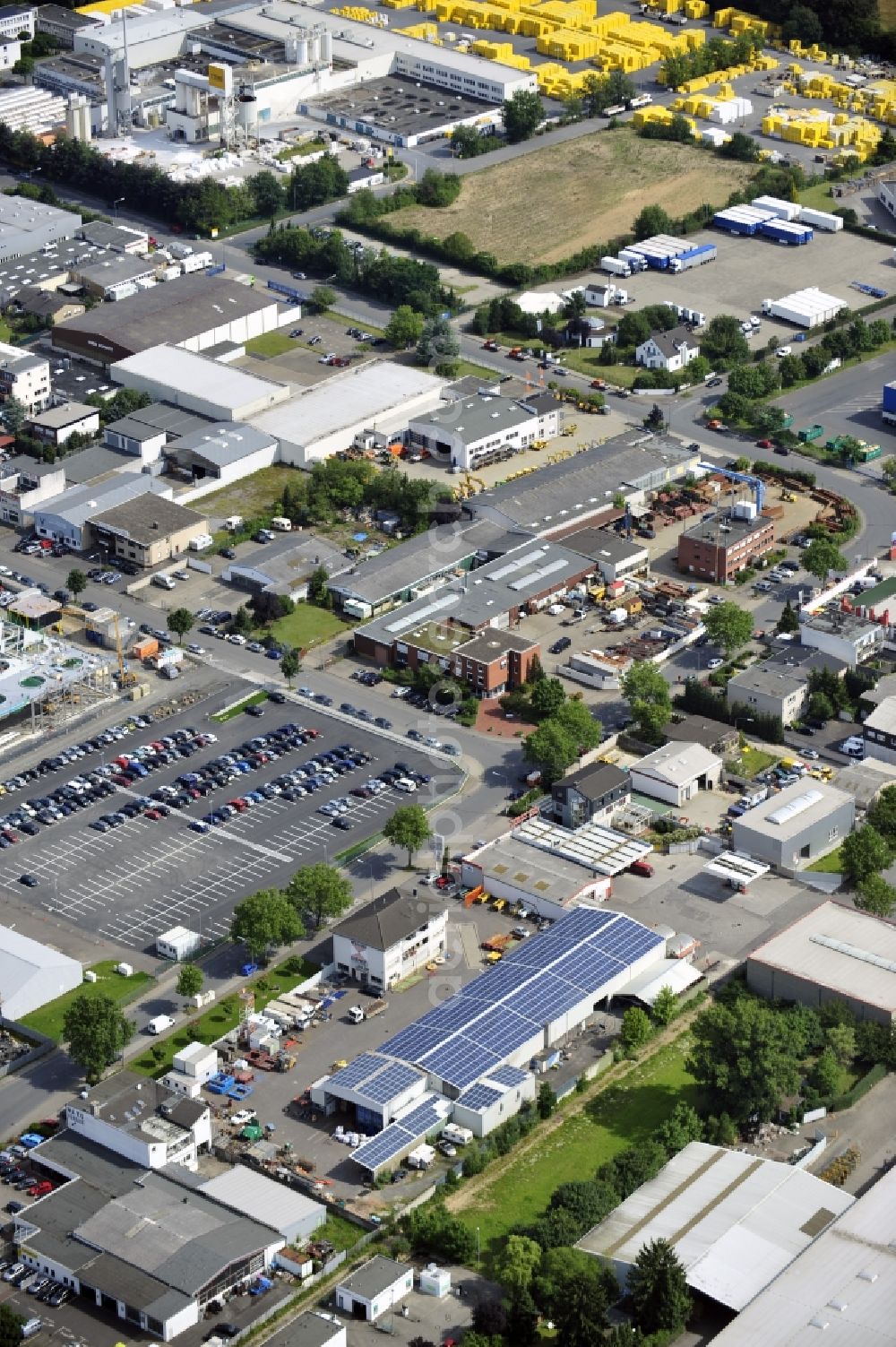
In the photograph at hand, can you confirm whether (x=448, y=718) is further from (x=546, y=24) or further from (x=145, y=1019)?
(x=546, y=24)

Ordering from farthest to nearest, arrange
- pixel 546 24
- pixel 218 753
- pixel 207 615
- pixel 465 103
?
pixel 546 24, pixel 465 103, pixel 207 615, pixel 218 753

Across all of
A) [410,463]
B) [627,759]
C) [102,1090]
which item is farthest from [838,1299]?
[410,463]

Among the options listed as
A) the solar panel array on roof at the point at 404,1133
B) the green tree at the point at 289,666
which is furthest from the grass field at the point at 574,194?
the solar panel array on roof at the point at 404,1133

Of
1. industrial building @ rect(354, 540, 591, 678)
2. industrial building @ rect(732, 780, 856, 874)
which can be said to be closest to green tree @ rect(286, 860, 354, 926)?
industrial building @ rect(732, 780, 856, 874)

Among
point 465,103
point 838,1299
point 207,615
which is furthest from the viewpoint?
point 465,103

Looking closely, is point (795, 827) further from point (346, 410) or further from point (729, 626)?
point (346, 410)

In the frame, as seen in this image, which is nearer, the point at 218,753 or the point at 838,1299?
the point at 838,1299

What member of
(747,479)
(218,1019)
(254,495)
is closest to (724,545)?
(747,479)

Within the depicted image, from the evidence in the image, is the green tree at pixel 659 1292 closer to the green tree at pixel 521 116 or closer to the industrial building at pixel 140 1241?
the industrial building at pixel 140 1241
